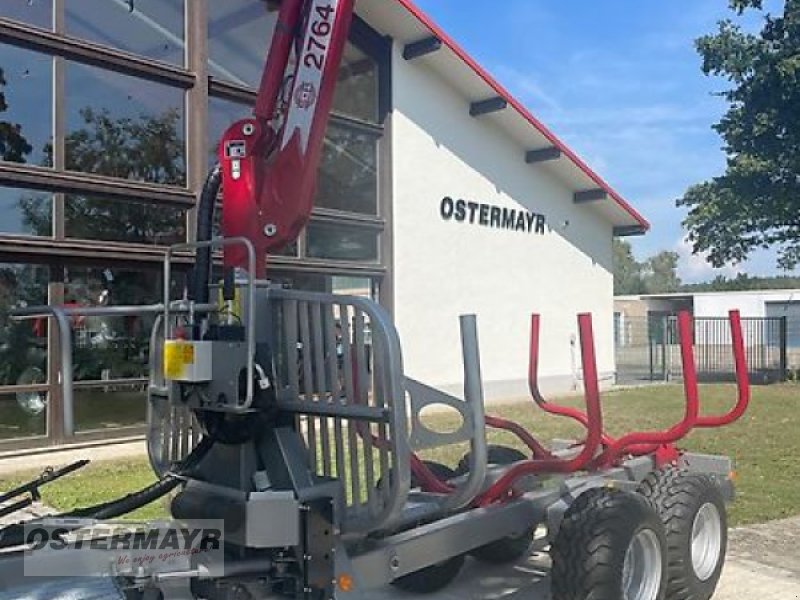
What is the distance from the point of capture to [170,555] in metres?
3.98

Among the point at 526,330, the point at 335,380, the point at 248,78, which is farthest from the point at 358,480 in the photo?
the point at 526,330

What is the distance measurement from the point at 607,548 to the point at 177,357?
7.76ft

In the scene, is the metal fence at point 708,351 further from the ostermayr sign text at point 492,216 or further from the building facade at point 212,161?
the ostermayr sign text at point 492,216

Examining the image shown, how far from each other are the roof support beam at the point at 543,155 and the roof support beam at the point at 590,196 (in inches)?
71.7

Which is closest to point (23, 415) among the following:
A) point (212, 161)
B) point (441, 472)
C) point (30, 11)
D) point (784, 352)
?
point (212, 161)

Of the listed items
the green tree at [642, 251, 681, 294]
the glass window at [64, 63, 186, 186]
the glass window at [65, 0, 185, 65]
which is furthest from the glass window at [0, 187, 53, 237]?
the green tree at [642, 251, 681, 294]

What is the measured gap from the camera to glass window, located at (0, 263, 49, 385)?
37.3 feet

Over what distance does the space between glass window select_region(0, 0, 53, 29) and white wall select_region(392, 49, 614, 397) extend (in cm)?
659

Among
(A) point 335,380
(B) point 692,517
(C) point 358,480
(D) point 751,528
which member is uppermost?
(A) point 335,380

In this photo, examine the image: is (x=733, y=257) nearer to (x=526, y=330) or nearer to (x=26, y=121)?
(x=526, y=330)

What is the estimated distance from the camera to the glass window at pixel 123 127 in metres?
12.1

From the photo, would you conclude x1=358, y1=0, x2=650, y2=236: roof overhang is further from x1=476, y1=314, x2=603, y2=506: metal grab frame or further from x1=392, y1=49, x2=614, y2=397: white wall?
x1=476, y1=314, x2=603, y2=506: metal grab frame

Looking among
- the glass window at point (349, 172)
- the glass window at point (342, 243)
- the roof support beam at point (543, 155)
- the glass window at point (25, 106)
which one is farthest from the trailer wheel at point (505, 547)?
the roof support beam at point (543, 155)

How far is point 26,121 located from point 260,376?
29.3 ft
